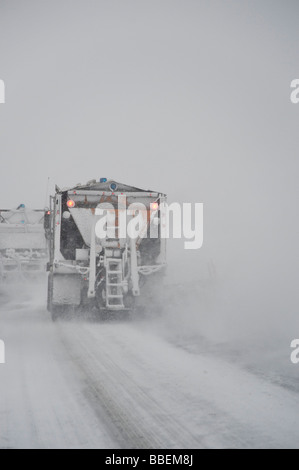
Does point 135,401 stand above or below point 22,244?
below

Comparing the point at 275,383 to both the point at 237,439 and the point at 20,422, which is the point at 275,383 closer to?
the point at 237,439

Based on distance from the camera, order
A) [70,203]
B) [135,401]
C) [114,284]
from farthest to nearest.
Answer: [70,203] → [114,284] → [135,401]

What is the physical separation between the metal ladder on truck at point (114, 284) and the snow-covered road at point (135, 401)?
2.48 m

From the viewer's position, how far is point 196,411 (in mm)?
4117

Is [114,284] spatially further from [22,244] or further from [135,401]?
[22,244]

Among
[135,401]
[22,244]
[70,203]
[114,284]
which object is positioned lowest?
[135,401]

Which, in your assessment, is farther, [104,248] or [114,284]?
[104,248]

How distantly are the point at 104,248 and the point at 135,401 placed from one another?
6.18 meters

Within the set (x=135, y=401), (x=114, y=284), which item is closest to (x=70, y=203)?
(x=114, y=284)

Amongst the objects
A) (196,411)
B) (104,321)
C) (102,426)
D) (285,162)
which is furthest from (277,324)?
(285,162)

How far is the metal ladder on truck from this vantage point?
9898 mm

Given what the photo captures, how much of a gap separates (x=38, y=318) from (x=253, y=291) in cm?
590

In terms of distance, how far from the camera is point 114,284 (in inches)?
393

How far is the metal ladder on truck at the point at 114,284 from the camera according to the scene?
990 cm
